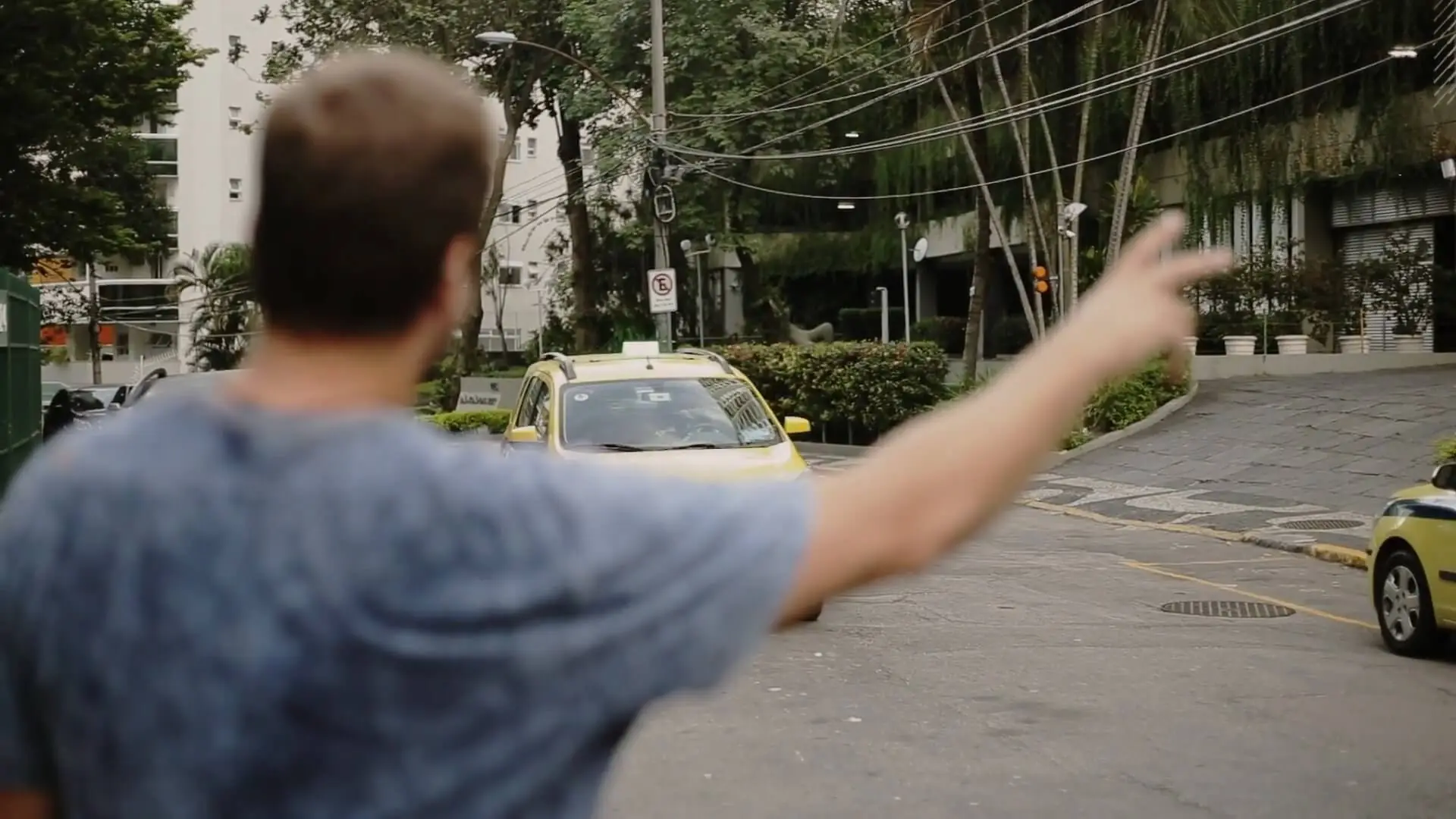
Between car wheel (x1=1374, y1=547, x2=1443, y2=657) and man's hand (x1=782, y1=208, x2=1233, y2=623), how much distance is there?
29.8ft

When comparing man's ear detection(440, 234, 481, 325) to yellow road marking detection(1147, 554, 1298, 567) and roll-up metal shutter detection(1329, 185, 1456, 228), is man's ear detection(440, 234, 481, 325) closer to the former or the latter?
yellow road marking detection(1147, 554, 1298, 567)

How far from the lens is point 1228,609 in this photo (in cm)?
1200

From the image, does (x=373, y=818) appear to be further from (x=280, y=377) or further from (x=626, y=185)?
(x=626, y=185)

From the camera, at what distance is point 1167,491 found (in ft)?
69.2

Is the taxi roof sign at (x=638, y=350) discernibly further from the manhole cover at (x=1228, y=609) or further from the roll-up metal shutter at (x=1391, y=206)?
the roll-up metal shutter at (x=1391, y=206)

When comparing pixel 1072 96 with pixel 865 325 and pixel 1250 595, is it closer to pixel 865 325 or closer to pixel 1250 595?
pixel 1250 595

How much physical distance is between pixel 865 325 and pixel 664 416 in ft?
129

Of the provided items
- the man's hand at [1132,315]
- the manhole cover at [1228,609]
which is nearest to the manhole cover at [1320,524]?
the manhole cover at [1228,609]

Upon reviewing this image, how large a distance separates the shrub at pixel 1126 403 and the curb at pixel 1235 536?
5.26 metres

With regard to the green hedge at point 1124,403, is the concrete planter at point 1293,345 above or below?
above

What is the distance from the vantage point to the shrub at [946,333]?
4484cm

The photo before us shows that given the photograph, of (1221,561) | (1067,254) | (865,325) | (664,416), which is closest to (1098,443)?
(1067,254)

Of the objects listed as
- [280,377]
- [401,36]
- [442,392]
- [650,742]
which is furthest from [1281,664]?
[442,392]

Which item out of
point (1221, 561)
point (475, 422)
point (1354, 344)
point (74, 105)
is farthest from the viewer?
point (1354, 344)
